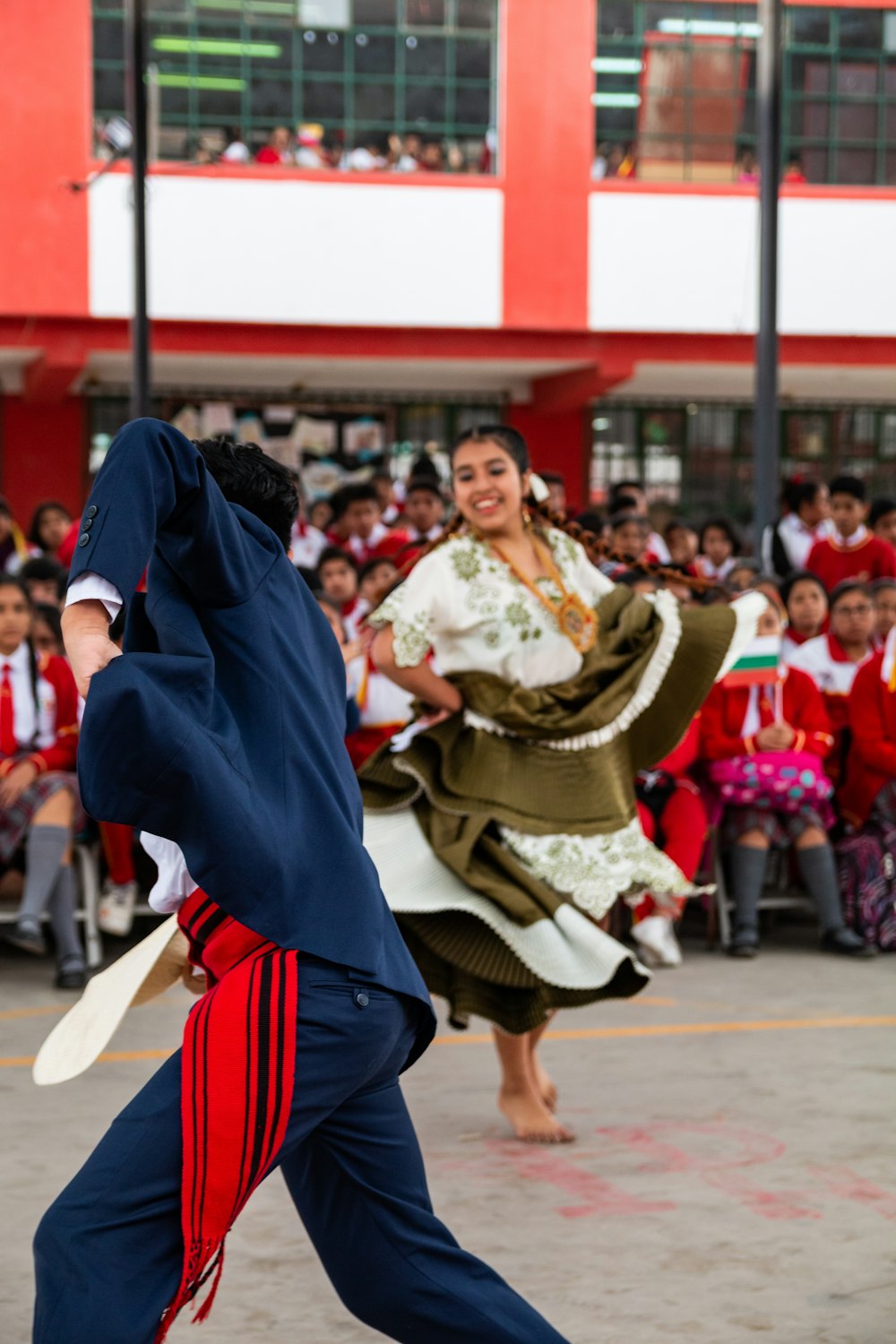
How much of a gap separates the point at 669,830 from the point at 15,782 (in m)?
2.48

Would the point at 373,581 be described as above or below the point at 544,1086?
above

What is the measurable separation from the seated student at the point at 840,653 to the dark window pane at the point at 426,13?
7655 mm

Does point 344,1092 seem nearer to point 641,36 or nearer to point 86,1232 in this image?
point 86,1232

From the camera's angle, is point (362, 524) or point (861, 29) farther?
point (861, 29)

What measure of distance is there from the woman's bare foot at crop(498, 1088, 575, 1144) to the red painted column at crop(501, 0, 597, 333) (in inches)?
374

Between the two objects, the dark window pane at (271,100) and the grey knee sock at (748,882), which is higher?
the dark window pane at (271,100)

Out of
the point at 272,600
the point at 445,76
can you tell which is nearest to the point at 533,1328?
the point at 272,600

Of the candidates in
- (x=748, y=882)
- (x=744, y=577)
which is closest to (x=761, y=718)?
(x=748, y=882)

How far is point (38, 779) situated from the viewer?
6.40 metres

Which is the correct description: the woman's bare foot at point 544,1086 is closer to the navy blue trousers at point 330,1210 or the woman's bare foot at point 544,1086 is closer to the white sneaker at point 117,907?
the navy blue trousers at point 330,1210

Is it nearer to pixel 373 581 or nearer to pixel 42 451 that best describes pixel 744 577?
pixel 373 581

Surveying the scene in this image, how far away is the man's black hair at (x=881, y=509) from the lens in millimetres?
10203

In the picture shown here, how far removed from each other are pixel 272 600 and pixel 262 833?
33 cm

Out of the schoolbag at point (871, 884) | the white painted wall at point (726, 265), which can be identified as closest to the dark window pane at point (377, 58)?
the white painted wall at point (726, 265)
